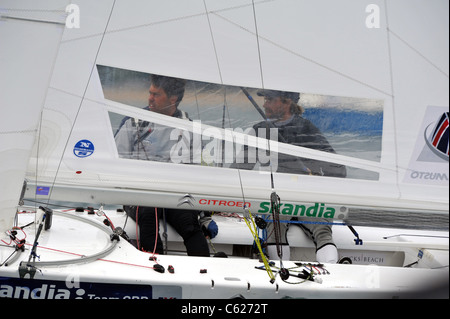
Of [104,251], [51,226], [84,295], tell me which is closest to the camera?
[84,295]

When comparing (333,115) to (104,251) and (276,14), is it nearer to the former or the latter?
(276,14)

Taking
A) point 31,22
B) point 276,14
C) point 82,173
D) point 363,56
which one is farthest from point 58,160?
point 363,56

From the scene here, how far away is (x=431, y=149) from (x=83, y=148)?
5.24ft

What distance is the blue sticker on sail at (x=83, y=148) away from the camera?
2662mm

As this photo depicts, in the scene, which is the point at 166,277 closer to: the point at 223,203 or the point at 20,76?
the point at 223,203

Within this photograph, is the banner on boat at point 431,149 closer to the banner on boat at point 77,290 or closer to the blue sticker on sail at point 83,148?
the banner on boat at point 77,290

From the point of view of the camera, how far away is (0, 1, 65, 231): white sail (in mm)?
2383

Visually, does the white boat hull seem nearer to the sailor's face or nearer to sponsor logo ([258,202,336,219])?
sponsor logo ([258,202,336,219])

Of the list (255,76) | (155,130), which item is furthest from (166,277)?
(255,76)

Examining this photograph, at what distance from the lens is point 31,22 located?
2.39 m

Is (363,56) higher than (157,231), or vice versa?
(363,56)

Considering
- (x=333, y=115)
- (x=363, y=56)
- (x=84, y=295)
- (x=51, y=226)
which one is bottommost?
(x=84, y=295)

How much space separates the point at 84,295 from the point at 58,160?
643 millimetres

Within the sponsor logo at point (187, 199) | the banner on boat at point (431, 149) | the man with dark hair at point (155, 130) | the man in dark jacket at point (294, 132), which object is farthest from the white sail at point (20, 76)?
the banner on boat at point (431, 149)
